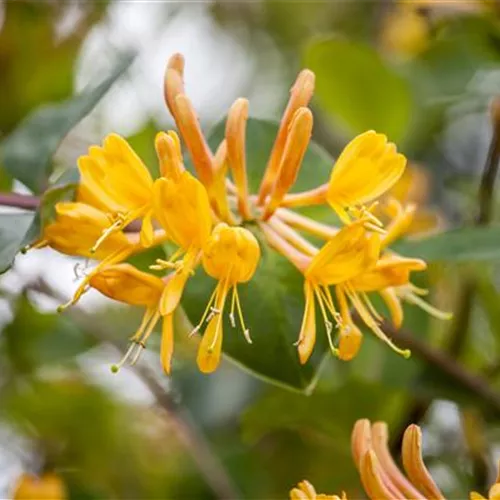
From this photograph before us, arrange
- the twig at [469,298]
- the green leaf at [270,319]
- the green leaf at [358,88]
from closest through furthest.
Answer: the green leaf at [270,319] < the twig at [469,298] < the green leaf at [358,88]

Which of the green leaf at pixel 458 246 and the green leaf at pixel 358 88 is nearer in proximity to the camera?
the green leaf at pixel 458 246

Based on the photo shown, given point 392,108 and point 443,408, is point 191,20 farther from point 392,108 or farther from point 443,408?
point 443,408

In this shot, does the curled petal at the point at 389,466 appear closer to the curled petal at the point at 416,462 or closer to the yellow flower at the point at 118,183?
the curled petal at the point at 416,462

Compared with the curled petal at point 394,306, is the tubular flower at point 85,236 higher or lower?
higher

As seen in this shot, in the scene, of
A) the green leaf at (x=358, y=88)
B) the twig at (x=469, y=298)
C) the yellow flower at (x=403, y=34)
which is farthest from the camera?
the yellow flower at (x=403, y=34)

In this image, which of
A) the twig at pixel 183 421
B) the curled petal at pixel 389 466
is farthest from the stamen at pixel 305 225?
the twig at pixel 183 421

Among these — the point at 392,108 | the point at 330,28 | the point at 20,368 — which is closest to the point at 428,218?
the point at 392,108
